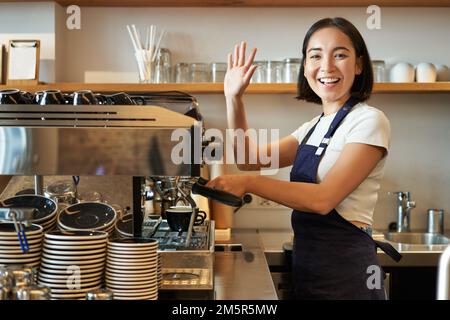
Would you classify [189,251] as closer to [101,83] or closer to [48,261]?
[48,261]

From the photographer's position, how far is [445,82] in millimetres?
2826

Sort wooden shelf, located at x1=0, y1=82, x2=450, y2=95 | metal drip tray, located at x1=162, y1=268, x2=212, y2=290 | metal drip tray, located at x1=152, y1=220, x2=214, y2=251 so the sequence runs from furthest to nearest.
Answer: wooden shelf, located at x1=0, y1=82, x2=450, y2=95
metal drip tray, located at x1=152, y1=220, x2=214, y2=251
metal drip tray, located at x1=162, y1=268, x2=212, y2=290

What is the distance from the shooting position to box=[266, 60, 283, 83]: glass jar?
2.90 m

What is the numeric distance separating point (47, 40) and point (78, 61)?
238mm

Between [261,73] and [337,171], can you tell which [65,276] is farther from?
[261,73]

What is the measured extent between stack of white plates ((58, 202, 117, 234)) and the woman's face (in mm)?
763

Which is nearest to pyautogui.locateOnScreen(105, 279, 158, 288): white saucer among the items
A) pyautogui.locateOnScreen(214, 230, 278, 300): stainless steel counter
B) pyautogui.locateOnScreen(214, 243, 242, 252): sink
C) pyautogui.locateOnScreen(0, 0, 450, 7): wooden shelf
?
pyautogui.locateOnScreen(214, 230, 278, 300): stainless steel counter

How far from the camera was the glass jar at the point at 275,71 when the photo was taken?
2898 millimetres

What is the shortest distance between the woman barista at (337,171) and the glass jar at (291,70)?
1.01 metres

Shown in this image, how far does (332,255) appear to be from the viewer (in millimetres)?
1734

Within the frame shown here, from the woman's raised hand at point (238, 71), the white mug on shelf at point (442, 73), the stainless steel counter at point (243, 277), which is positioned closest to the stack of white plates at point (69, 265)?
the stainless steel counter at point (243, 277)

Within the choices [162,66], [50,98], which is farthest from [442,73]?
A: [50,98]

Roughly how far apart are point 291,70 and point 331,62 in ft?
3.74

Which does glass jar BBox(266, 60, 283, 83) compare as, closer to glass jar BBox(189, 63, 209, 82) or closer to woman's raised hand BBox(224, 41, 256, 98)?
glass jar BBox(189, 63, 209, 82)
